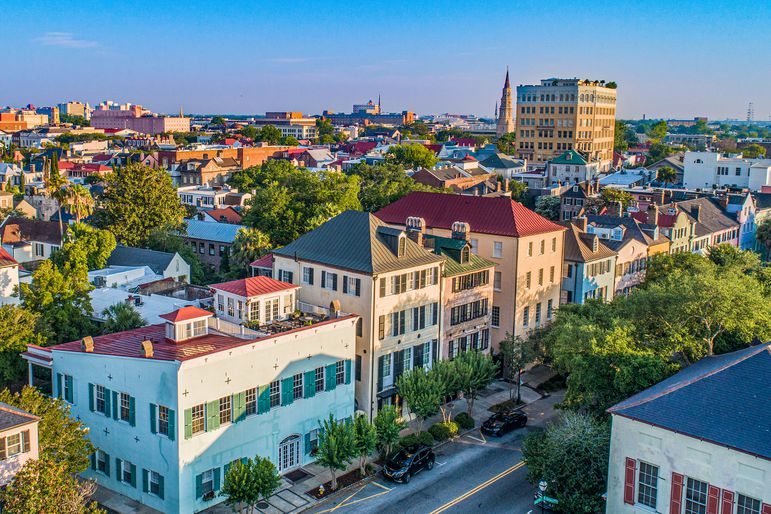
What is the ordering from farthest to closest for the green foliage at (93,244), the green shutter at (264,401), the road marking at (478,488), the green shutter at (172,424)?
the green foliage at (93,244) < the green shutter at (264,401) < the road marking at (478,488) < the green shutter at (172,424)

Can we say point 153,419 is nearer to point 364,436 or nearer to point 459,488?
point 364,436

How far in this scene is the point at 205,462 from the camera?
38.0m

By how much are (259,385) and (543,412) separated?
22857mm

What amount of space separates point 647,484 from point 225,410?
2048 centimetres

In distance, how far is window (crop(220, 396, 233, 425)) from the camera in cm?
3834

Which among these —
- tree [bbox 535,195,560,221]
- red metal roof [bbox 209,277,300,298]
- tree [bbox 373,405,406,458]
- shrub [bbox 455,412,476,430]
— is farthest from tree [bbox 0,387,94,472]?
tree [bbox 535,195,560,221]

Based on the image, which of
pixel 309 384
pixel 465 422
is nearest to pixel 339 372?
pixel 309 384

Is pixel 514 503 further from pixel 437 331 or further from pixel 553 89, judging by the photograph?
pixel 553 89

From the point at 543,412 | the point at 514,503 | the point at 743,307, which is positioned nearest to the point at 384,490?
the point at 514,503

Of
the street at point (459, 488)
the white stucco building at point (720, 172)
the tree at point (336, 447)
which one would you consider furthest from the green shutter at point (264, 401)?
the white stucco building at point (720, 172)

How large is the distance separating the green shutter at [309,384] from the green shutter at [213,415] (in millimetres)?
6129

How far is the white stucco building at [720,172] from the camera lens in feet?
404

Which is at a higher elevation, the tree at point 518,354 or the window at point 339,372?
the window at point 339,372

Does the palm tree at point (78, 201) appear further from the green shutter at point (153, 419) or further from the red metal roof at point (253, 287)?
the green shutter at point (153, 419)
